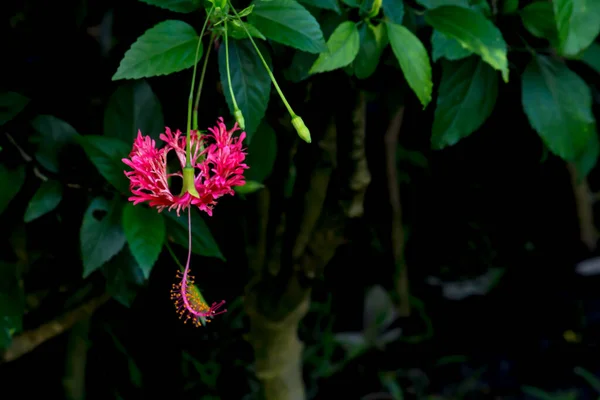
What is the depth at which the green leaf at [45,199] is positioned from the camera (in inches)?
28.0

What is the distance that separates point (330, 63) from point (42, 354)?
119 centimetres

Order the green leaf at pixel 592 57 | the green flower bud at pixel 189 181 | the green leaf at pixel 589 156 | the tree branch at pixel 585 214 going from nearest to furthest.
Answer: the green flower bud at pixel 189 181
the green leaf at pixel 592 57
the green leaf at pixel 589 156
the tree branch at pixel 585 214

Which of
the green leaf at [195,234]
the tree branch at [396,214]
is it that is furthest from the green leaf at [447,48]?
the tree branch at [396,214]

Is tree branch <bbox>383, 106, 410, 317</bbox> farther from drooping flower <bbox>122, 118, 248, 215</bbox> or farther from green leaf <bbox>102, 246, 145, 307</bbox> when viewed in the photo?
drooping flower <bbox>122, 118, 248, 215</bbox>

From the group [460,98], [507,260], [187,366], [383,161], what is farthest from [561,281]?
[460,98]

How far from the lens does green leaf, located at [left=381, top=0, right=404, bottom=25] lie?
63 cm

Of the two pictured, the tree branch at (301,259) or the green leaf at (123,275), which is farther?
the tree branch at (301,259)

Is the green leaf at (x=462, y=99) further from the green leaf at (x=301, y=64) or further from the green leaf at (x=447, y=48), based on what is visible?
the green leaf at (x=301, y=64)

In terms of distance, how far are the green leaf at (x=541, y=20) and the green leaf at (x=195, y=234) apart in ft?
1.40

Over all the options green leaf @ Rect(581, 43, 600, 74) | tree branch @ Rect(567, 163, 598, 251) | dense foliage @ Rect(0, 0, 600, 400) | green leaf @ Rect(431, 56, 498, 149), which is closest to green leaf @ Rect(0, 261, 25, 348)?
dense foliage @ Rect(0, 0, 600, 400)

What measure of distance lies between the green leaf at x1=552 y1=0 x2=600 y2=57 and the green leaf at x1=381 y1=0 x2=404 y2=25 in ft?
0.47

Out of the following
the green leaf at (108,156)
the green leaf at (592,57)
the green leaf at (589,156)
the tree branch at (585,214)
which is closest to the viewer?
the green leaf at (108,156)

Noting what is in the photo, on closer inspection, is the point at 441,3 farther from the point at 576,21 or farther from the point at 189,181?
the point at 189,181

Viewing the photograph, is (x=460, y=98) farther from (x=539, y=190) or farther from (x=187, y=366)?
(x=539, y=190)
